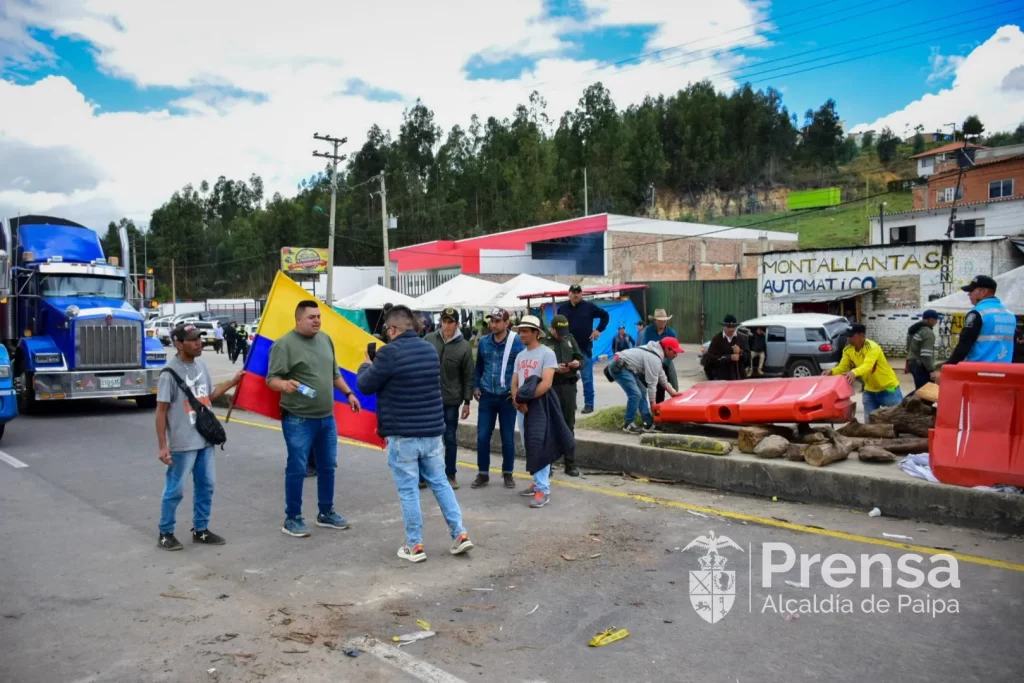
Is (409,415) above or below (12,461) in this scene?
above

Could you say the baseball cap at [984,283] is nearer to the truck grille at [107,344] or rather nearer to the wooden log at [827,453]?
the wooden log at [827,453]

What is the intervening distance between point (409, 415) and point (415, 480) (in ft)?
1.58

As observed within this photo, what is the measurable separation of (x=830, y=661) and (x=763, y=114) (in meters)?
91.9

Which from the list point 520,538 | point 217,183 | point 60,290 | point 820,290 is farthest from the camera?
point 217,183

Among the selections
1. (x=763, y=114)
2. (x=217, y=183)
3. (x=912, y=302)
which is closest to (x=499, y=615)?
(x=912, y=302)

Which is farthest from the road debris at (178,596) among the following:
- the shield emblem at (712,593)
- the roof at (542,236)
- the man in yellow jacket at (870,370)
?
the roof at (542,236)

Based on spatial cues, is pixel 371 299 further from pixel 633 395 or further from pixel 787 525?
pixel 787 525

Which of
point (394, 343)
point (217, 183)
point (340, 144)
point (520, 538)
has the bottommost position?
point (520, 538)

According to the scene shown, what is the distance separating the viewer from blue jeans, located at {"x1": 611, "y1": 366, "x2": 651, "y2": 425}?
29.9 feet

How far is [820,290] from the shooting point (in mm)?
26094

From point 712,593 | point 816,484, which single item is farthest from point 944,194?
point 712,593

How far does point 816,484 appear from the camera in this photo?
6727mm

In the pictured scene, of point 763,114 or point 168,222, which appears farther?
point 168,222

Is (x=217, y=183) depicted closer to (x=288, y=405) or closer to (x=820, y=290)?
(x=820, y=290)
